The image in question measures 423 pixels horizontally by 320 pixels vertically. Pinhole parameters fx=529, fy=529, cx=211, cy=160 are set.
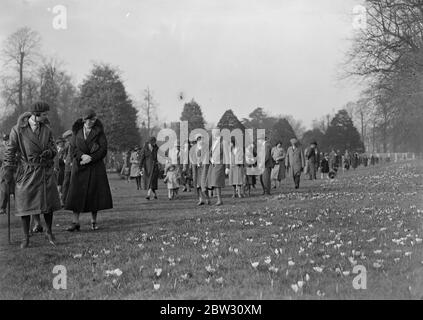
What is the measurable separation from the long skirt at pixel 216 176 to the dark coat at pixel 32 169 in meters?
7.28

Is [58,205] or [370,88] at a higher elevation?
[370,88]

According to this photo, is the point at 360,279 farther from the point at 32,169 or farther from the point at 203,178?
the point at 203,178

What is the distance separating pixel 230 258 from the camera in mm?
6445

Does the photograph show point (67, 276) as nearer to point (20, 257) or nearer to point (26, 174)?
point (20, 257)

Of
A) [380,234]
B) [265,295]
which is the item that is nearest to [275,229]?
[380,234]

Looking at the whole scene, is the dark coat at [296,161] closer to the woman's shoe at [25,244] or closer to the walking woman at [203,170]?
the walking woman at [203,170]

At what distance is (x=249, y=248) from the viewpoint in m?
7.09

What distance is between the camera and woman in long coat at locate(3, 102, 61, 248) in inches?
308

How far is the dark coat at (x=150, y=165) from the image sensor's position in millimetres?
18875

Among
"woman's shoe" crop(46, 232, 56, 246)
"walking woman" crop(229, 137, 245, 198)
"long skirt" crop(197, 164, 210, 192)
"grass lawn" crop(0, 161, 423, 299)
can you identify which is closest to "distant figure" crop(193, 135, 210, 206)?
"long skirt" crop(197, 164, 210, 192)

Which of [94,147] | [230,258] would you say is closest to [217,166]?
[94,147]

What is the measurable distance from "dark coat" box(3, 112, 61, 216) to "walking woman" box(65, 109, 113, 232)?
1.39 meters
